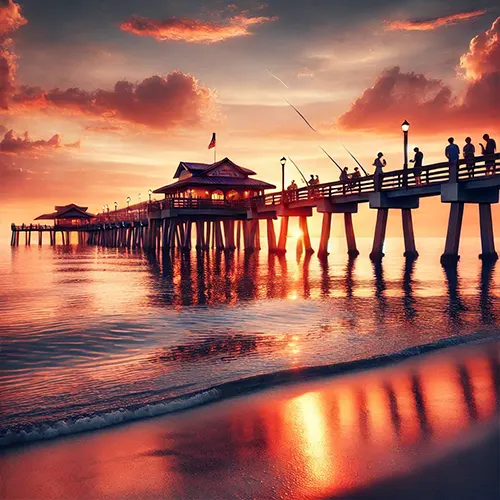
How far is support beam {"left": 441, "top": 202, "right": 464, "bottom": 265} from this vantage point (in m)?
25.9

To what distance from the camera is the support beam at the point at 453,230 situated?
25938mm

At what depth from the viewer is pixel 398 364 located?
748cm

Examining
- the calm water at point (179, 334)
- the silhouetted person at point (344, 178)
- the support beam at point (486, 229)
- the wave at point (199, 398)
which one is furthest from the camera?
the silhouetted person at point (344, 178)

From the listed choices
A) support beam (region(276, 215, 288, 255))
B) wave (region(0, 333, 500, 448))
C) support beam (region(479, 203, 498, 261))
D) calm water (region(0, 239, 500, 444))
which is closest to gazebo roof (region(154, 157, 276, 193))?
support beam (region(276, 215, 288, 255))

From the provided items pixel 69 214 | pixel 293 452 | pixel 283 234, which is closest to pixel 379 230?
pixel 283 234

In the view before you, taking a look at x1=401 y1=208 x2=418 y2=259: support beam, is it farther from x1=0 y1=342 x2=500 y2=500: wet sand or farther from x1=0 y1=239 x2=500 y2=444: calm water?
x1=0 y1=342 x2=500 y2=500: wet sand

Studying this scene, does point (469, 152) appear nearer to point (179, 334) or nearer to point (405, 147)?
point (405, 147)

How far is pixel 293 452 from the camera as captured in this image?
4.39m


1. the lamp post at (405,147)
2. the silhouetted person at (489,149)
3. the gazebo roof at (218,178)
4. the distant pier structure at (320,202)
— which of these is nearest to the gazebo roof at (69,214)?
the distant pier structure at (320,202)

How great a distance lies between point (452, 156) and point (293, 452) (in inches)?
923

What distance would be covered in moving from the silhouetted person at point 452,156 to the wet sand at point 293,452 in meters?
20.9

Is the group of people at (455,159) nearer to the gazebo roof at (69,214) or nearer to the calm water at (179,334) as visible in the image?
the calm water at (179,334)

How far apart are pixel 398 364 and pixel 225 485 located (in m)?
4.26

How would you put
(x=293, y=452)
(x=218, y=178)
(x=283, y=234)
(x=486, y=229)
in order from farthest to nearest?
(x=218, y=178) < (x=283, y=234) < (x=486, y=229) < (x=293, y=452)
